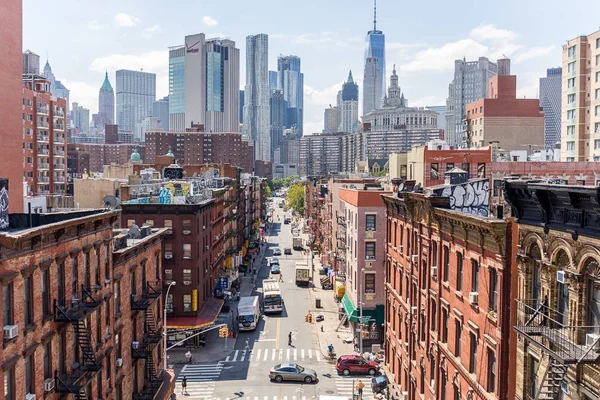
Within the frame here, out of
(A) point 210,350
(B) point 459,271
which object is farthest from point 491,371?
(A) point 210,350

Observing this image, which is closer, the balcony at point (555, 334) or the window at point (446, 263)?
the balcony at point (555, 334)

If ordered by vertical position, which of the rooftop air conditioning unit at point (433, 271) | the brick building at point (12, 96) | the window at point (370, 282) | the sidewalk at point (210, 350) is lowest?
the sidewalk at point (210, 350)

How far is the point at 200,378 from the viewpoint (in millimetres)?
52438

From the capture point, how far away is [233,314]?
7331 centimetres

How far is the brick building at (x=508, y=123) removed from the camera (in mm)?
102312

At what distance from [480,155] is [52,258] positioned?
46.2 metres

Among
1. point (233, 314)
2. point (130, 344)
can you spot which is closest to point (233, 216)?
point (233, 314)

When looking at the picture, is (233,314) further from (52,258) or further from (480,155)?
(52,258)

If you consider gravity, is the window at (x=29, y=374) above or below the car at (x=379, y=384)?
above

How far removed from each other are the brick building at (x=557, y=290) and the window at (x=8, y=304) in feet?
56.2

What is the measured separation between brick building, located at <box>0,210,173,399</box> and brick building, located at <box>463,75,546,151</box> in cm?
7825

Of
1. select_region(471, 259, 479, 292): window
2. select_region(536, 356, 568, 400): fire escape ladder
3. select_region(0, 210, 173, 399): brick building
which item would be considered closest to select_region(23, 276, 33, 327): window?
select_region(0, 210, 173, 399): brick building

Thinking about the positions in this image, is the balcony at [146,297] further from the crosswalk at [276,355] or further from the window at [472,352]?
the window at [472,352]

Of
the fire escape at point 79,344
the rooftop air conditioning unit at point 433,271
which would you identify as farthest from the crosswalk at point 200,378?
the rooftop air conditioning unit at point 433,271
